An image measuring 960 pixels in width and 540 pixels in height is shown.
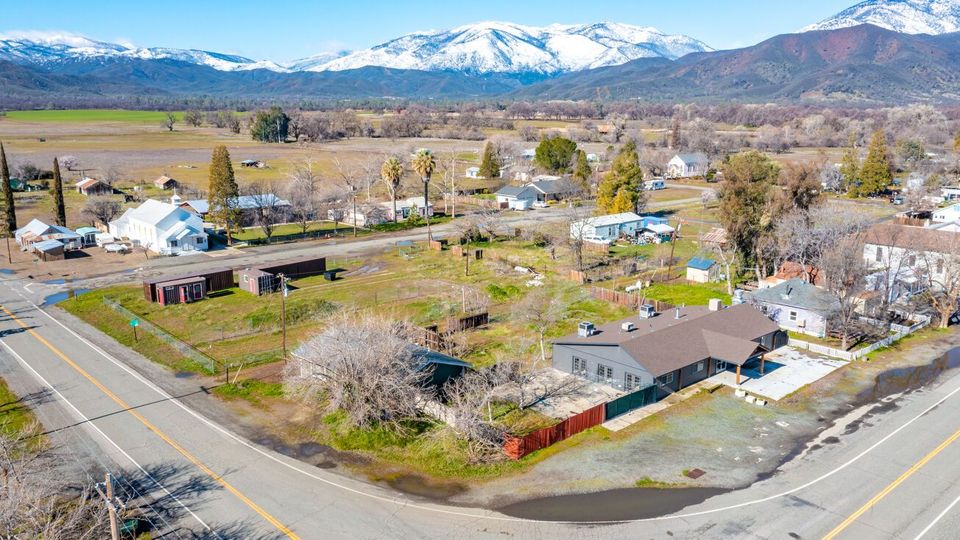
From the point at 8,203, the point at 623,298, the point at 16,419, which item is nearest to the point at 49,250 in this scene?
the point at 8,203

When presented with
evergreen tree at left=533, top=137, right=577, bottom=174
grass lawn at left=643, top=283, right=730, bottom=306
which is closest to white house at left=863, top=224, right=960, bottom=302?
grass lawn at left=643, top=283, right=730, bottom=306

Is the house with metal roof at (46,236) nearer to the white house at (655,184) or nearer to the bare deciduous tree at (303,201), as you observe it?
the bare deciduous tree at (303,201)

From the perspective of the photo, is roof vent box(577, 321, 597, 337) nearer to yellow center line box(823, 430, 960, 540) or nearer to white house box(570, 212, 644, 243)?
yellow center line box(823, 430, 960, 540)

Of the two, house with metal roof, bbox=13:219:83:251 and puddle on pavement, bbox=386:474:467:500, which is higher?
house with metal roof, bbox=13:219:83:251

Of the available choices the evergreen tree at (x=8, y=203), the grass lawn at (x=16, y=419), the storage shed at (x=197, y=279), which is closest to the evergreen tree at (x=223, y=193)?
the storage shed at (x=197, y=279)

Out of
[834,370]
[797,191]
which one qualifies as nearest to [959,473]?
[834,370]

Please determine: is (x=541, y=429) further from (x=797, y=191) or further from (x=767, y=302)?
(x=797, y=191)
